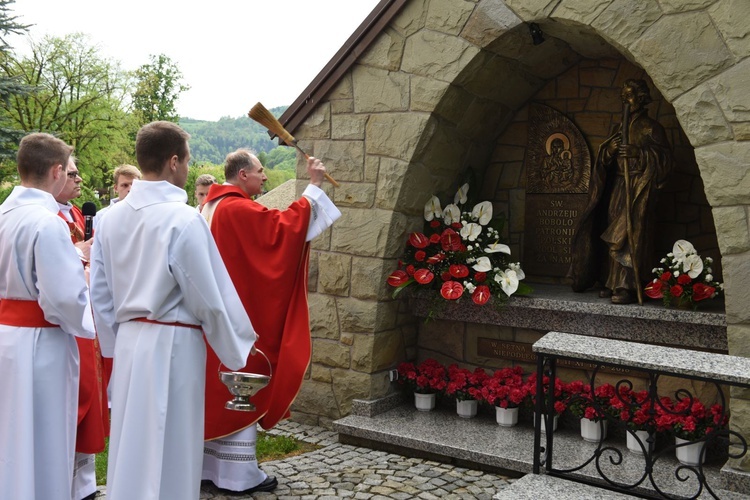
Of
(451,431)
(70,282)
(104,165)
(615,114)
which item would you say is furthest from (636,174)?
(104,165)

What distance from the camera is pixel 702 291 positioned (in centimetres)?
475

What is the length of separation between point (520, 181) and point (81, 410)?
382 cm

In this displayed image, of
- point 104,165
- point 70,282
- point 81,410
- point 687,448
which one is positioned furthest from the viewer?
point 104,165

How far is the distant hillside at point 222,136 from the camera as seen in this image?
65188 mm

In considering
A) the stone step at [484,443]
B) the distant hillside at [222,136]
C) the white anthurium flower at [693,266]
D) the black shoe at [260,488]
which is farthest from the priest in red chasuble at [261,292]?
the distant hillside at [222,136]

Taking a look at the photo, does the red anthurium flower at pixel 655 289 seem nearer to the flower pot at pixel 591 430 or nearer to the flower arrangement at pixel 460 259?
the flower arrangement at pixel 460 259

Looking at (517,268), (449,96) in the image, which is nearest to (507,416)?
(517,268)

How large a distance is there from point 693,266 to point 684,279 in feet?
0.38

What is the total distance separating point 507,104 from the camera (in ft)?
20.0

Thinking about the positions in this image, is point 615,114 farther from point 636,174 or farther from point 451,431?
point 451,431

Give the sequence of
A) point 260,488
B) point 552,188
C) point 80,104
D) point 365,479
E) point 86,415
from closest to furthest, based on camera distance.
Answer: point 86,415 → point 260,488 → point 365,479 → point 552,188 → point 80,104

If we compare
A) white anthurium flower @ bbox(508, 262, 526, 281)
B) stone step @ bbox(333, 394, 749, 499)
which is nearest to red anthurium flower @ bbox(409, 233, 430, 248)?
white anthurium flower @ bbox(508, 262, 526, 281)

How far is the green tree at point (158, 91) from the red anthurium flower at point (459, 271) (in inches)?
1333

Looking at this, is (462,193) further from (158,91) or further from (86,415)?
(158,91)
